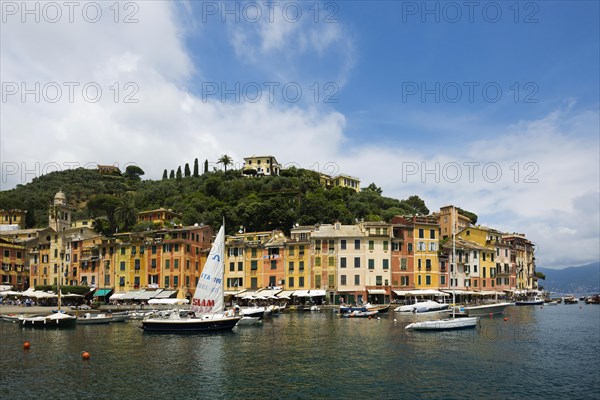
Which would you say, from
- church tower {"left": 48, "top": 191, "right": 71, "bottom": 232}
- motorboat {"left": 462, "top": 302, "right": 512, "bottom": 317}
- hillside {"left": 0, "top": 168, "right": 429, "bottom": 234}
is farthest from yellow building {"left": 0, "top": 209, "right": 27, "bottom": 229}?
motorboat {"left": 462, "top": 302, "right": 512, "bottom": 317}

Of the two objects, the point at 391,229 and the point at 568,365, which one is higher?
the point at 391,229

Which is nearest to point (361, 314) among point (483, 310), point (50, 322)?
point (483, 310)

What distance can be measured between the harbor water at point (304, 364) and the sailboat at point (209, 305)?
113 cm

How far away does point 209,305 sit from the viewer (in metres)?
56.2

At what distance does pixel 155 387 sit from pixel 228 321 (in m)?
24.2

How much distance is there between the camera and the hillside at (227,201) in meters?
125

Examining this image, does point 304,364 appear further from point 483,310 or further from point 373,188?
point 373,188

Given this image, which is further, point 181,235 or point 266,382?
point 181,235

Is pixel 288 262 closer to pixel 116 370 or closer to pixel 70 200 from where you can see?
pixel 116 370

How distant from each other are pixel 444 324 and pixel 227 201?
97.5 m

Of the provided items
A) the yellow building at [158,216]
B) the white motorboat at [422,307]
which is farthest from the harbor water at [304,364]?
the yellow building at [158,216]

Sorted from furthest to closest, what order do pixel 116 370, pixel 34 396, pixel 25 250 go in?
pixel 25 250, pixel 116 370, pixel 34 396

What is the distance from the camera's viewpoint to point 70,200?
17900 centimetres

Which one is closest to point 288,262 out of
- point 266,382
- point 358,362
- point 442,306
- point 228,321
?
point 442,306
